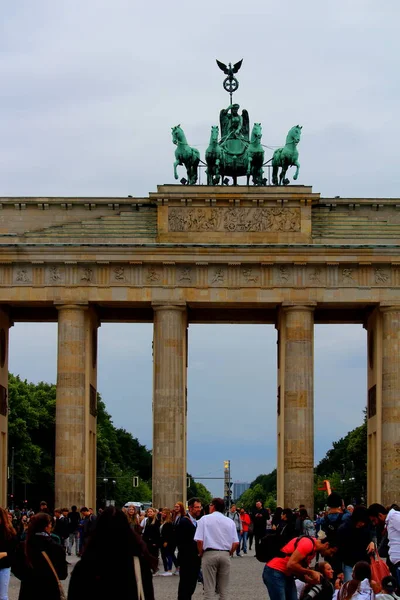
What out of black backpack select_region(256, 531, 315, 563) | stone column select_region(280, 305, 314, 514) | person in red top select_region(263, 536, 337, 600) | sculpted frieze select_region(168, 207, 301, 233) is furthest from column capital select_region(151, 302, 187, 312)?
black backpack select_region(256, 531, 315, 563)

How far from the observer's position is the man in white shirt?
2270cm

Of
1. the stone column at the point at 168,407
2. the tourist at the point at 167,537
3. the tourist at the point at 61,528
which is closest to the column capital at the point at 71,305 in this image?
the stone column at the point at 168,407

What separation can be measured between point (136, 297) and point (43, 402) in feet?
187

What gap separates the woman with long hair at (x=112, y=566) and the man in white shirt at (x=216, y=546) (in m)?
10.6

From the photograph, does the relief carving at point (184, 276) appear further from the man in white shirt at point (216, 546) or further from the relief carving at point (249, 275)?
the man in white shirt at point (216, 546)

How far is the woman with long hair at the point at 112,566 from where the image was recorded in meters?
11.9

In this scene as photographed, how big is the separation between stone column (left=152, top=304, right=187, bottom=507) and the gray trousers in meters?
38.6

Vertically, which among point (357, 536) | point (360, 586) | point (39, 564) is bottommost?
point (360, 586)

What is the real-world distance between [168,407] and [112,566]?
165 ft

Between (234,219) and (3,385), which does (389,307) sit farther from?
(3,385)

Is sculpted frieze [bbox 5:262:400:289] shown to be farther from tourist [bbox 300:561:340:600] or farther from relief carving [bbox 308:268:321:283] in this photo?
tourist [bbox 300:561:340:600]

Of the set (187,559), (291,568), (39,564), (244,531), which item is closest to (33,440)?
(244,531)

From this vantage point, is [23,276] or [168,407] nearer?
[168,407]

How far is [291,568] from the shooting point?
62.5 ft
